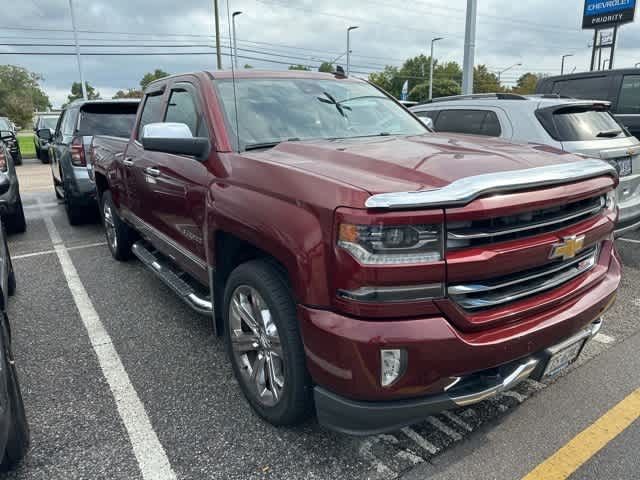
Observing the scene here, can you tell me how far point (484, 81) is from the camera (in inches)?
3024

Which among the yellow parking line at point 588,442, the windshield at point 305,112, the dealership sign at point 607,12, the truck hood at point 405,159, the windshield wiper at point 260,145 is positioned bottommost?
the yellow parking line at point 588,442

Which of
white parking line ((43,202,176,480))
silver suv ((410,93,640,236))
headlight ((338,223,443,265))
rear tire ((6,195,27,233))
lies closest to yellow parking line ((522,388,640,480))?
headlight ((338,223,443,265))

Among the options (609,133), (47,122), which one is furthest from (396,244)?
(47,122)

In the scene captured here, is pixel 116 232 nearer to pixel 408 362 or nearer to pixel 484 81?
pixel 408 362

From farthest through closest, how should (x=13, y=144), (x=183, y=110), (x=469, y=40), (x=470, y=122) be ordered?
(x=13, y=144)
(x=469, y=40)
(x=470, y=122)
(x=183, y=110)

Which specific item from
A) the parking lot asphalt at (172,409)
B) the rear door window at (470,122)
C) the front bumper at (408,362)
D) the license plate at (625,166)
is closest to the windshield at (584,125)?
the license plate at (625,166)

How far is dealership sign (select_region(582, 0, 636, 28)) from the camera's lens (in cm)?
2077

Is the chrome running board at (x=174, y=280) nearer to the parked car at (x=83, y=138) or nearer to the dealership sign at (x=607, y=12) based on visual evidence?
the parked car at (x=83, y=138)

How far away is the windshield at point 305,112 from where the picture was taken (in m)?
3.15

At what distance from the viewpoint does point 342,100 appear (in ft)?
12.0

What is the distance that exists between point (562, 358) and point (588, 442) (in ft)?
1.75

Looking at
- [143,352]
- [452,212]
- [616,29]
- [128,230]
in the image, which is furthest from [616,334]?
[616,29]

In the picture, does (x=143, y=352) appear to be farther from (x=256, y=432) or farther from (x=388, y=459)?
(x=388, y=459)

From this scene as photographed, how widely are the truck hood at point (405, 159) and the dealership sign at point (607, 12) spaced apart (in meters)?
23.0
